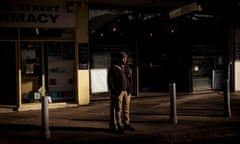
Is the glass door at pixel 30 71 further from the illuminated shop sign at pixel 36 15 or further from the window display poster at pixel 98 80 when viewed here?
the window display poster at pixel 98 80

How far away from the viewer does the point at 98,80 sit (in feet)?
47.2

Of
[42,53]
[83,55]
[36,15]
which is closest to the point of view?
[36,15]

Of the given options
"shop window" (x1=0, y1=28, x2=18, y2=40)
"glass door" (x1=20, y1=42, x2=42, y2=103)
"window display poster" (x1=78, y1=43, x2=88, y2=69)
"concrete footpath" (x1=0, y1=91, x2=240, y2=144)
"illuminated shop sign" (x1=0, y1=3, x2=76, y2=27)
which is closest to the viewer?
"concrete footpath" (x1=0, y1=91, x2=240, y2=144)

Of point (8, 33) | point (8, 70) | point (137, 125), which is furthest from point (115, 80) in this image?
point (8, 70)

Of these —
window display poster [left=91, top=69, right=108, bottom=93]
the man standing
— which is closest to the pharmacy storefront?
window display poster [left=91, top=69, right=108, bottom=93]

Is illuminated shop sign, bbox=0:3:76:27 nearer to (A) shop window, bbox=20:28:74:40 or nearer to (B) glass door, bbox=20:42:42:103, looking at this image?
(A) shop window, bbox=20:28:74:40

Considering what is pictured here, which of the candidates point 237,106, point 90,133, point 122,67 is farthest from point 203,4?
point 90,133

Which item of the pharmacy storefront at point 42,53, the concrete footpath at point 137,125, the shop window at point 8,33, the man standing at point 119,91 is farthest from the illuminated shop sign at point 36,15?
the man standing at point 119,91

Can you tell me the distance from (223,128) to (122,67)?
2.90 m

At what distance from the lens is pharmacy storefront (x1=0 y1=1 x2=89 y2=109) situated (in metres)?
12.7

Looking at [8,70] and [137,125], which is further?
[8,70]

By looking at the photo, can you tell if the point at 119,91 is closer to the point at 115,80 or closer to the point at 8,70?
the point at 115,80

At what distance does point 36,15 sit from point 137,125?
5321mm

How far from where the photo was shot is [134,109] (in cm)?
1266
